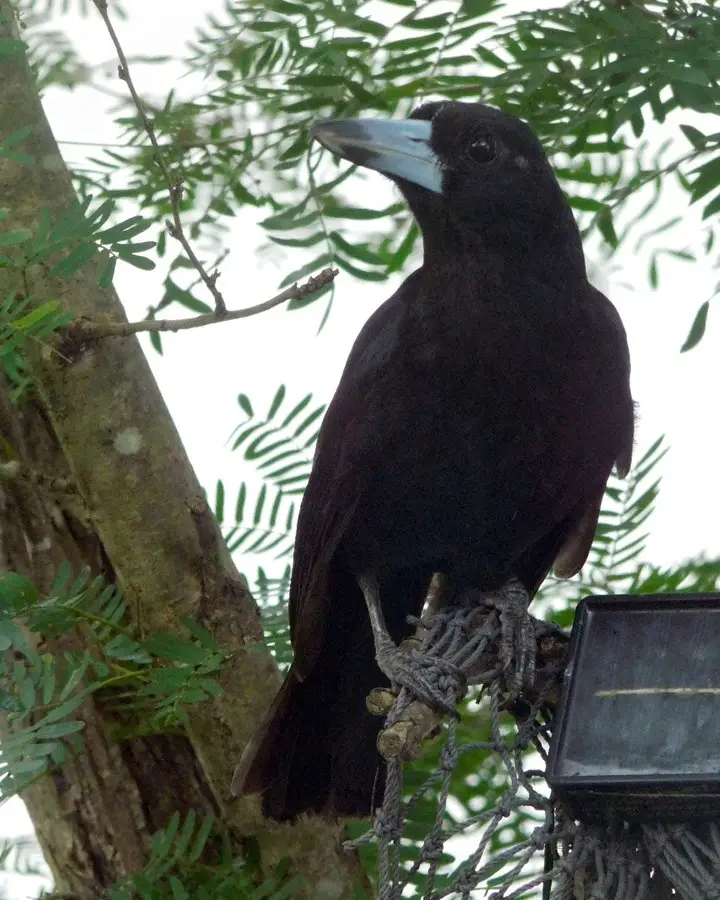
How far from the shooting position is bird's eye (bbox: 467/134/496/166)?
3.08 m

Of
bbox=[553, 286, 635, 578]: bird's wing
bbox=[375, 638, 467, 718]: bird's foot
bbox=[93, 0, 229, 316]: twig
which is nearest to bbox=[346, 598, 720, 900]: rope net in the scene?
bbox=[375, 638, 467, 718]: bird's foot

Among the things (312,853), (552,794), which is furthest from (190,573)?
(552,794)

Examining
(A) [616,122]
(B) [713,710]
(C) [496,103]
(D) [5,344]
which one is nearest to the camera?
(B) [713,710]

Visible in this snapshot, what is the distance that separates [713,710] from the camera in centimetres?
195

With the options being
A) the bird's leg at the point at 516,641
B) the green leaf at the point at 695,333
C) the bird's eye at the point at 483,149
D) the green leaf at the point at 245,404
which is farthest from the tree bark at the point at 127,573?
the green leaf at the point at 695,333

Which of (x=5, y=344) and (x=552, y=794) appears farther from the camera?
(x=5, y=344)

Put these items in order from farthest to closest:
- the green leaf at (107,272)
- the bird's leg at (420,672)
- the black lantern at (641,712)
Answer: the green leaf at (107,272) < the bird's leg at (420,672) < the black lantern at (641,712)

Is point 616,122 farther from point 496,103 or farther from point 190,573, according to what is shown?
point 190,573

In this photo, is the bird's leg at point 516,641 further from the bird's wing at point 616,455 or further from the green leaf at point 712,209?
the green leaf at point 712,209

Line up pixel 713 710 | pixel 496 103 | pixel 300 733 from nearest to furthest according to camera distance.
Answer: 1. pixel 713 710
2. pixel 300 733
3. pixel 496 103

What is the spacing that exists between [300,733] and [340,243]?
106 centimetres

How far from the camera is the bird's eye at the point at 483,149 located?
3084 millimetres

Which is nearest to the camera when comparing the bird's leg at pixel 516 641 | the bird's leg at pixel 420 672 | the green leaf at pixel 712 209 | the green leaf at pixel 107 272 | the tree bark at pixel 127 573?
the bird's leg at pixel 420 672

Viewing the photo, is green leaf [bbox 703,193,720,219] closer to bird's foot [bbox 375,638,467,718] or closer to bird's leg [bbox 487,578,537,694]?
bird's leg [bbox 487,578,537,694]
